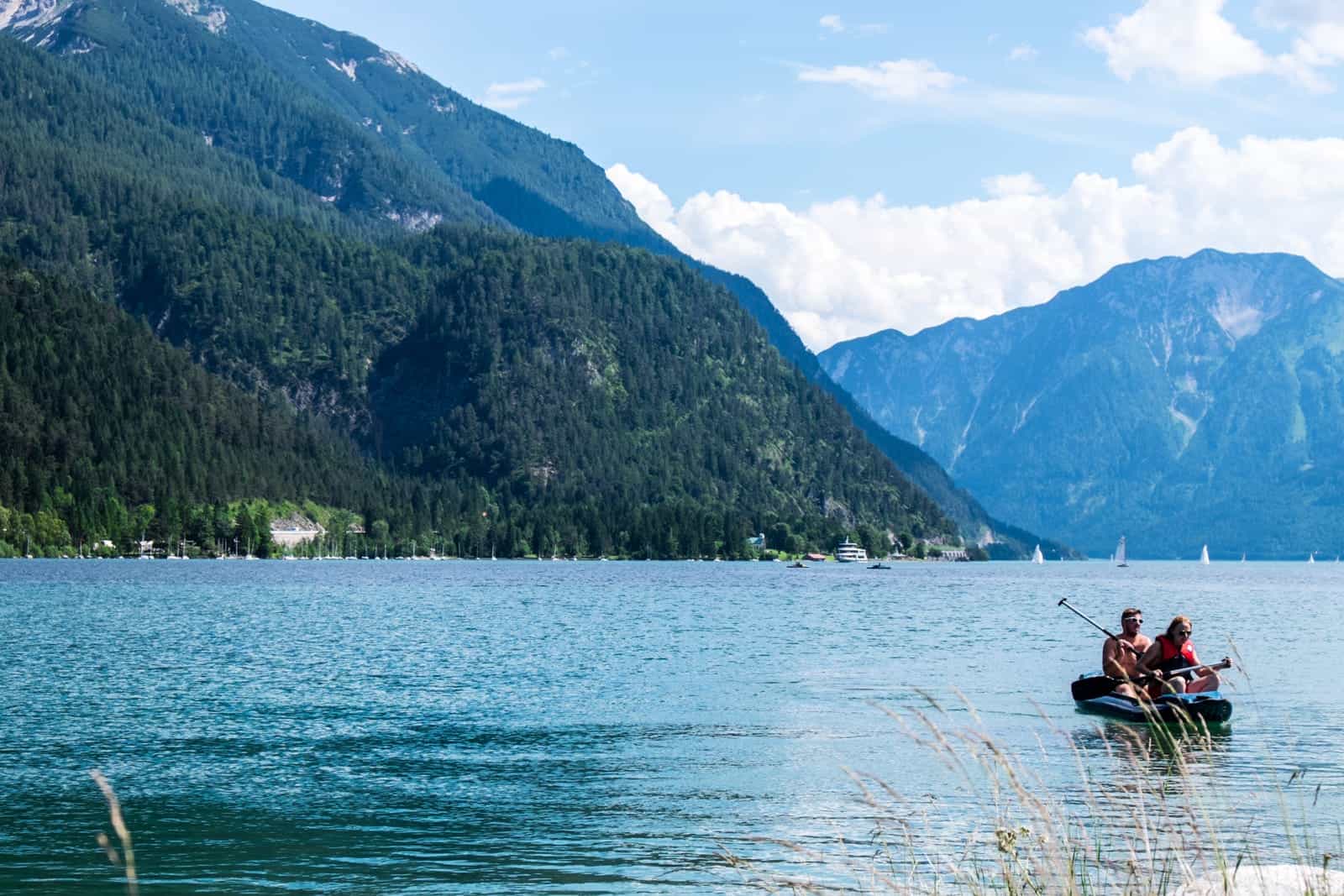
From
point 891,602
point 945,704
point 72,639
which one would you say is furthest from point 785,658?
point 891,602

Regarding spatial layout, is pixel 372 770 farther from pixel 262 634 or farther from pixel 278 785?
pixel 262 634

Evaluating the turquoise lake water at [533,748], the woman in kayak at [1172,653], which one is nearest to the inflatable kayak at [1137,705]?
the woman in kayak at [1172,653]

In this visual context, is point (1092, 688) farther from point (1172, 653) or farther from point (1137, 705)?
point (1172, 653)

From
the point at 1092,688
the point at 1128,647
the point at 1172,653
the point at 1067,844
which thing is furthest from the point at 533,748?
the point at 1067,844

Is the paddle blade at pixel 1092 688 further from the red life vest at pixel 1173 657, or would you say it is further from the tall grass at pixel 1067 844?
the tall grass at pixel 1067 844

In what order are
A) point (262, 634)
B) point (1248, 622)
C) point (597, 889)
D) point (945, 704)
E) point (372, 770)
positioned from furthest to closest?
point (1248, 622) → point (262, 634) → point (945, 704) → point (372, 770) → point (597, 889)

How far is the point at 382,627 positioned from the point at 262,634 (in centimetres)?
1284

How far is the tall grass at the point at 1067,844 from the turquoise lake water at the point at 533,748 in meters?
0.43

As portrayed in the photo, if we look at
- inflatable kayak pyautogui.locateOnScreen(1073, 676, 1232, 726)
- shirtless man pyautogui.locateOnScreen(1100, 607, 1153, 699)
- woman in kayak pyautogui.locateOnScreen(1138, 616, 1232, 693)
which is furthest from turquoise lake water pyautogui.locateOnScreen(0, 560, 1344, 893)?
woman in kayak pyautogui.locateOnScreen(1138, 616, 1232, 693)

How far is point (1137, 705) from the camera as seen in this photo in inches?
2308

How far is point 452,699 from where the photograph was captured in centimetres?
6562

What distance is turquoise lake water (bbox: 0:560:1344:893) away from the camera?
33656 millimetres

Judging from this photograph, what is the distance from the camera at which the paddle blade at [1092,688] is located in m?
59.7

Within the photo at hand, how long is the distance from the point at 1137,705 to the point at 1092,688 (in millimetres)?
2321
